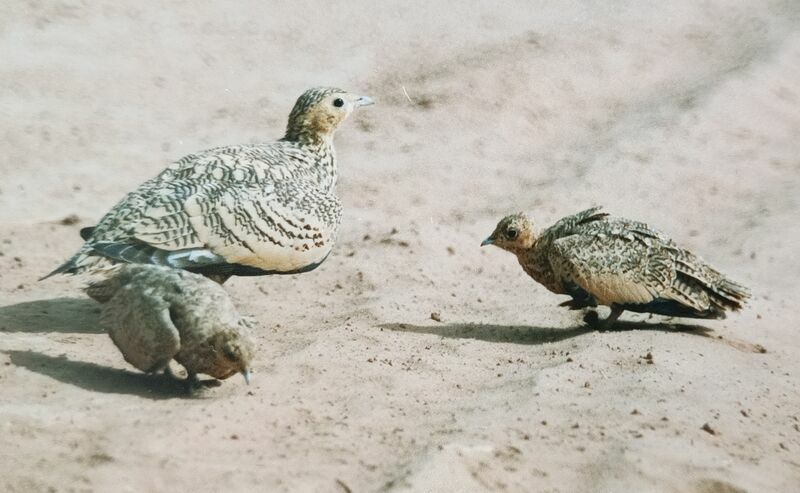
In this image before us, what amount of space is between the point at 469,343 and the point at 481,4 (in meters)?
6.51

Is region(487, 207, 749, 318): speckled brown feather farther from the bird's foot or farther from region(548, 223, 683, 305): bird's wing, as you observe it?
the bird's foot

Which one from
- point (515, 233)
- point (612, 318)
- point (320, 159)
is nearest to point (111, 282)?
point (320, 159)

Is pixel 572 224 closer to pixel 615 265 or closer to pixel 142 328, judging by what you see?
pixel 615 265

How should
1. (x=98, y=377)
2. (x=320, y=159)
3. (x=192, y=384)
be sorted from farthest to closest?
(x=320, y=159), (x=98, y=377), (x=192, y=384)

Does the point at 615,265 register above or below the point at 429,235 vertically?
above

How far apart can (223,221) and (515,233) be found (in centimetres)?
197

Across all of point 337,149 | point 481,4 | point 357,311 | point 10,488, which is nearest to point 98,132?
point 337,149

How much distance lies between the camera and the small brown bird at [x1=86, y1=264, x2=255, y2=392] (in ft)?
20.2

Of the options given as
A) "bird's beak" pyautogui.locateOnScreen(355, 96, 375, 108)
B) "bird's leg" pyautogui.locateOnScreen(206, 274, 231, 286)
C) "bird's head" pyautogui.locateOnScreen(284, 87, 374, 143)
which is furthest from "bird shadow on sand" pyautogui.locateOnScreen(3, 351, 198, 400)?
"bird's beak" pyautogui.locateOnScreen(355, 96, 375, 108)

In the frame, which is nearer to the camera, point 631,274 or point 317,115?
point 631,274

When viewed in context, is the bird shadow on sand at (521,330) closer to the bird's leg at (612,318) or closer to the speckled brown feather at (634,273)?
the bird's leg at (612,318)

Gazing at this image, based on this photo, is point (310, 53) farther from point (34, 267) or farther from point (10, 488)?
point (10, 488)

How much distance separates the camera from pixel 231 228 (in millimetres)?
7730

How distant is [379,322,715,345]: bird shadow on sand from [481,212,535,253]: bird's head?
557mm
